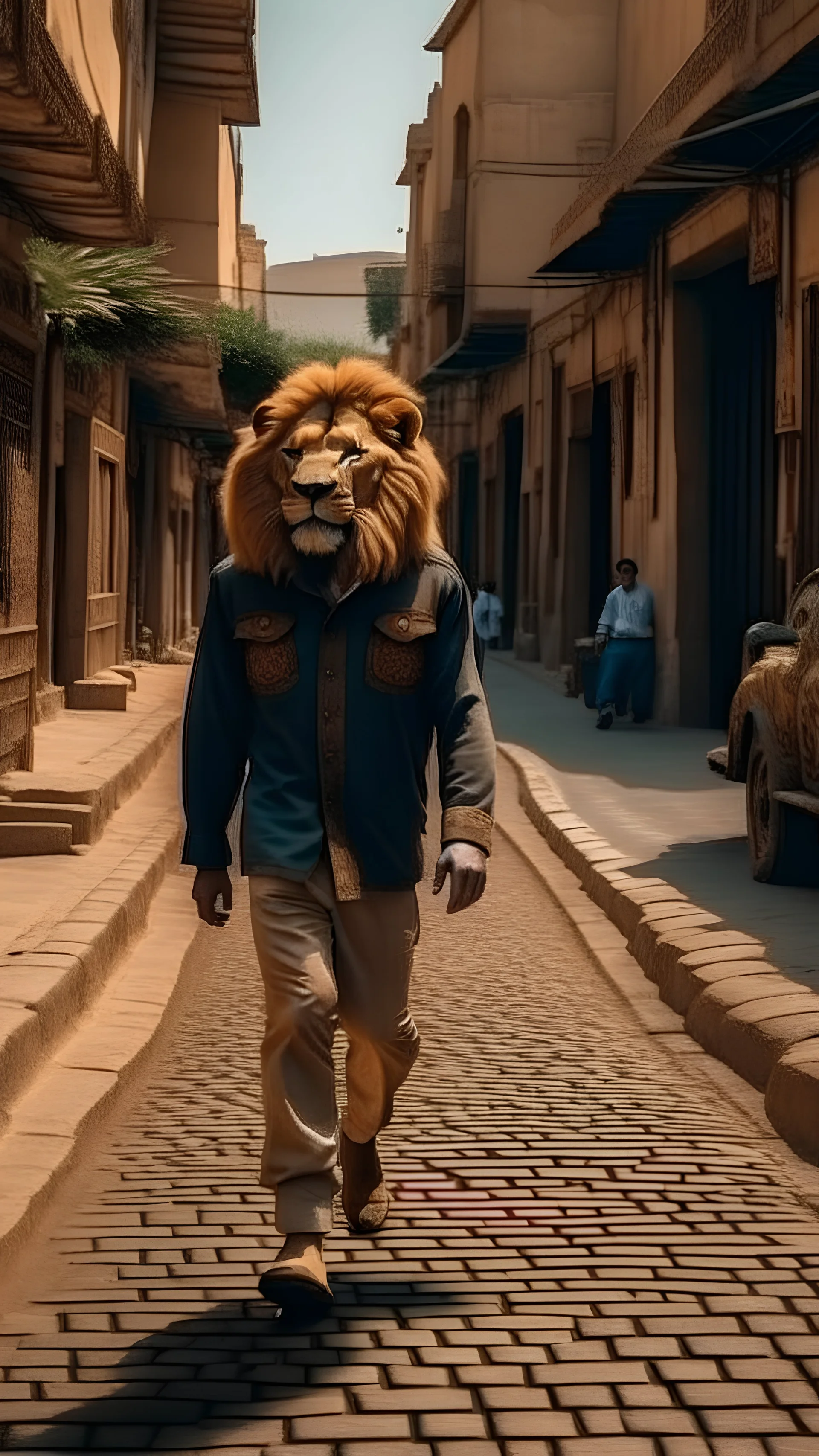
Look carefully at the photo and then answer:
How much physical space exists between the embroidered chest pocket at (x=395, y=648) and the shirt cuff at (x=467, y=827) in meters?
0.28

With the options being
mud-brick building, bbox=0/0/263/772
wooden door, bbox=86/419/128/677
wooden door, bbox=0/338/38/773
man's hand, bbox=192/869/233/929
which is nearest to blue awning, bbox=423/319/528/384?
mud-brick building, bbox=0/0/263/772

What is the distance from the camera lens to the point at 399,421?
445cm

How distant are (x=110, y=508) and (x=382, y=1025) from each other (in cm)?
1858

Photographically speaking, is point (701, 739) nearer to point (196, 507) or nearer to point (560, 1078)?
A: point (560, 1078)

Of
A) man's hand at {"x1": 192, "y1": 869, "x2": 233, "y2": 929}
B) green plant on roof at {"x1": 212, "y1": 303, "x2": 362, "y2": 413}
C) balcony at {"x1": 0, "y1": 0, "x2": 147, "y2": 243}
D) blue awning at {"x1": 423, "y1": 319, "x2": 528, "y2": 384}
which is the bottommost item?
man's hand at {"x1": 192, "y1": 869, "x2": 233, "y2": 929}

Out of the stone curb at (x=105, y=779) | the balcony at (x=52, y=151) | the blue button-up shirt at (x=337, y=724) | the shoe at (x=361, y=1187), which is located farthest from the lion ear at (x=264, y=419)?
the stone curb at (x=105, y=779)

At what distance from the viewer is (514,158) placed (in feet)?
103

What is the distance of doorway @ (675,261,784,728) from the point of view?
18.3 m

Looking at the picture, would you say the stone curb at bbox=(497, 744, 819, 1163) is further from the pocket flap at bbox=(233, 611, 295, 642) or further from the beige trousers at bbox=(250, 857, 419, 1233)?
the pocket flap at bbox=(233, 611, 295, 642)

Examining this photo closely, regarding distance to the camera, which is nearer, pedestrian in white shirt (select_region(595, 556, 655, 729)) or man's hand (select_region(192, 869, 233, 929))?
man's hand (select_region(192, 869, 233, 929))

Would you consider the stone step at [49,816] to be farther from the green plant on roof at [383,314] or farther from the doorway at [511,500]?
the green plant on roof at [383,314]

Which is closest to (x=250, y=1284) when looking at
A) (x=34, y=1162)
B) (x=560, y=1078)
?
(x=34, y=1162)

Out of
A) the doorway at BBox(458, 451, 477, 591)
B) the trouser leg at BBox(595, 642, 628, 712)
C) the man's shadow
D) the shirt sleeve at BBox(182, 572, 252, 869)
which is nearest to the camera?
the man's shadow

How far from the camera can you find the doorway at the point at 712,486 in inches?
720
